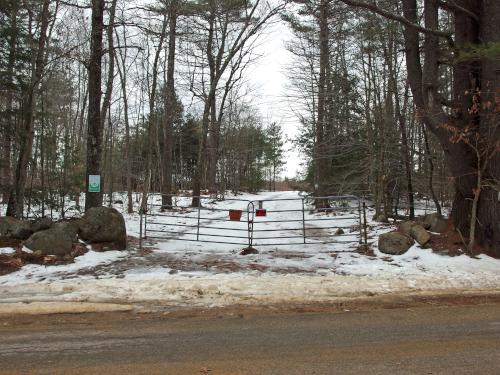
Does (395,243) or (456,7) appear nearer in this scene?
(456,7)

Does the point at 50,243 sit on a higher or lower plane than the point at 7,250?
higher

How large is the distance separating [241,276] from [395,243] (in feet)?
12.9

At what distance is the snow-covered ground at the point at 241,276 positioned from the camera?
285 inches

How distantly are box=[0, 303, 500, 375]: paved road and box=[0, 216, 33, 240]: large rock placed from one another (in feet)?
14.2

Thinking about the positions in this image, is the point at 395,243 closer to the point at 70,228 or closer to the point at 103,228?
the point at 103,228

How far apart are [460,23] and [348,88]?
7.61 meters

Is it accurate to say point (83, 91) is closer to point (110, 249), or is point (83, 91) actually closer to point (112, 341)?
point (110, 249)

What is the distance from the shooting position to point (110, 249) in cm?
1025

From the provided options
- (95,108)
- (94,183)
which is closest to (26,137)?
(95,108)

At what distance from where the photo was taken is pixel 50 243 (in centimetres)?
941

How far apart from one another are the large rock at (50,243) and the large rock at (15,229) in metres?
0.50

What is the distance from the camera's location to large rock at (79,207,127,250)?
10.2m

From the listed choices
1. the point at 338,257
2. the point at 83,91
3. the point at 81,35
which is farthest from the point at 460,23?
the point at 83,91

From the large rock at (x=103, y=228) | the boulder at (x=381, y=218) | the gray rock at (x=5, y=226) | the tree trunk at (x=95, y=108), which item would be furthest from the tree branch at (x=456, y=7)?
the gray rock at (x=5, y=226)
